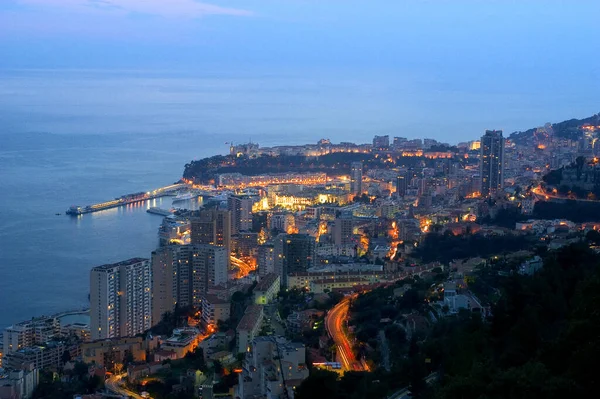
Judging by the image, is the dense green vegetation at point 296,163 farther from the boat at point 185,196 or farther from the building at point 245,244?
the building at point 245,244

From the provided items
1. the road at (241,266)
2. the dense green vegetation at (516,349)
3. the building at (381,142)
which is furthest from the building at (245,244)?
the building at (381,142)

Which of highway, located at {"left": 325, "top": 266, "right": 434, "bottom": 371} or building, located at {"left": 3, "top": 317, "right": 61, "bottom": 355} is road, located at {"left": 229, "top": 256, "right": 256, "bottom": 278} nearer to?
building, located at {"left": 3, "top": 317, "right": 61, "bottom": 355}

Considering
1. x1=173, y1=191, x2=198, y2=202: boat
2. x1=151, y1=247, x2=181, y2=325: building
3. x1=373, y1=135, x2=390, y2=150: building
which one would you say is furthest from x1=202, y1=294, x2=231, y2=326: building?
x1=373, y1=135, x2=390, y2=150: building

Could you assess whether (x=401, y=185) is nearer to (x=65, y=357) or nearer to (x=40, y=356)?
(x=65, y=357)

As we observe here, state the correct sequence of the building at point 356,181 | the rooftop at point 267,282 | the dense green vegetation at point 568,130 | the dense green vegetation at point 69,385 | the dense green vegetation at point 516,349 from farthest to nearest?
the dense green vegetation at point 568,130
the building at point 356,181
the rooftop at point 267,282
the dense green vegetation at point 69,385
the dense green vegetation at point 516,349

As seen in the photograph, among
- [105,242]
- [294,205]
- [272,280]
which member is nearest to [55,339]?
[272,280]

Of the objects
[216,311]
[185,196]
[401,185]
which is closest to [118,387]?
[216,311]
